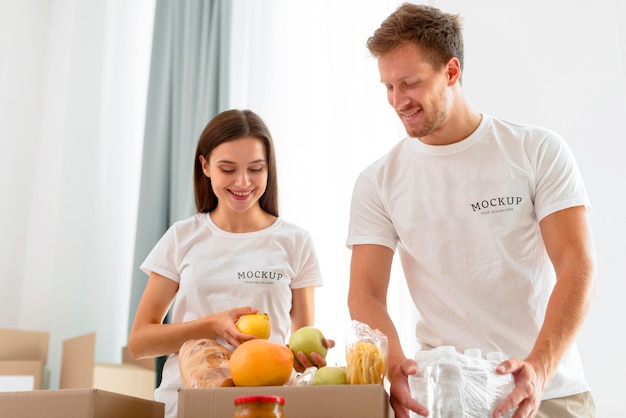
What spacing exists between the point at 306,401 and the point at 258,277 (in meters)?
0.80

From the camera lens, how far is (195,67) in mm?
3281

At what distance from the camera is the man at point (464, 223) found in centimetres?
148

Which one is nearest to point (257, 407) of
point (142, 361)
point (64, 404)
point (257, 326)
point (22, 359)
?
point (64, 404)

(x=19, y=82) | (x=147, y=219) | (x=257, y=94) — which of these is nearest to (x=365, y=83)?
(x=257, y=94)

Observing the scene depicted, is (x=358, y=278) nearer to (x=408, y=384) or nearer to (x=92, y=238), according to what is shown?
(x=408, y=384)

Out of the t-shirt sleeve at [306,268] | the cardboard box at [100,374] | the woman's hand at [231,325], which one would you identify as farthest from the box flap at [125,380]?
the woman's hand at [231,325]

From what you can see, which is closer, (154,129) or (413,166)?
(413,166)

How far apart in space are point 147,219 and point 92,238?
14.3 inches

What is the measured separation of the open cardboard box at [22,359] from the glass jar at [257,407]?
2.08 meters

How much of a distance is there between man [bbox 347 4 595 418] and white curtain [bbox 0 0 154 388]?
191cm

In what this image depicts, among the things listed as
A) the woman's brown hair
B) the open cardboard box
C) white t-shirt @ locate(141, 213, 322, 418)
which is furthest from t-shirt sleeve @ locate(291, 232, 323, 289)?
the open cardboard box

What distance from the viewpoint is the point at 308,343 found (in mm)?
1168

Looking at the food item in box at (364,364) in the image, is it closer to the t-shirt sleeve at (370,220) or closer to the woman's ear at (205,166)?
the t-shirt sleeve at (370,220)

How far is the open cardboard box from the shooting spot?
8.81 ft
